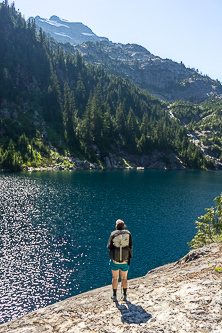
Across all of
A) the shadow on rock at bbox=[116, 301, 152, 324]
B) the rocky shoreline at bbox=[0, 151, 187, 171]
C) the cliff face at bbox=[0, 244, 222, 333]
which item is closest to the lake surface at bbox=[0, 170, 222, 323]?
the cliff face at bbox=[0, 244, 222, 333]

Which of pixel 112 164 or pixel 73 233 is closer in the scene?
pixel 73 233

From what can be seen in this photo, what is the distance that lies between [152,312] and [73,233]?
39.9 meters

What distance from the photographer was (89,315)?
11.8 m

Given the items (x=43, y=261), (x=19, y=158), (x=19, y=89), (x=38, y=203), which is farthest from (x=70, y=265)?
(x=19, y=89)

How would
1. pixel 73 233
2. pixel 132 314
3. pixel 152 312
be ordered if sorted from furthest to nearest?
pixel 73 233 < pixel 132 314 < pixel 152 312

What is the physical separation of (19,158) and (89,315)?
13928cm

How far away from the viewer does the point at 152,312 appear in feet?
36.2

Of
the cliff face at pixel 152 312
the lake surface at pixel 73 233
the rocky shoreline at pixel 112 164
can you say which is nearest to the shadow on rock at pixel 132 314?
the cliff face at pixel 152 312

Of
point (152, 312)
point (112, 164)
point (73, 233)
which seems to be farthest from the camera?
point (112, 164)

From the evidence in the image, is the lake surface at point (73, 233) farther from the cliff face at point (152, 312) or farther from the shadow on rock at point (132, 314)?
the shadow on rock at point (132, 314)

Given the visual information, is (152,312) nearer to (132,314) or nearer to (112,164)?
(132,314)

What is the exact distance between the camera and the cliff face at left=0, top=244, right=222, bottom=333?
9883mm

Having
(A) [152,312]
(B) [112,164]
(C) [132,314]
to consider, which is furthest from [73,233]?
(B) [112,164]

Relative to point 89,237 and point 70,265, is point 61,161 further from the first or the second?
point 70,265
